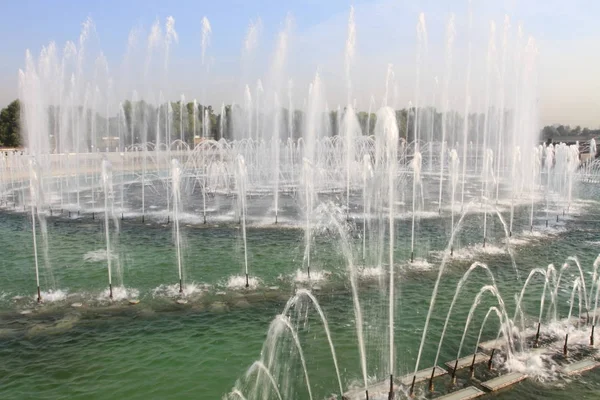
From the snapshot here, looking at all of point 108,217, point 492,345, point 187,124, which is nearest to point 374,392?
point 492,345

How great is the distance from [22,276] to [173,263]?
4172 mm

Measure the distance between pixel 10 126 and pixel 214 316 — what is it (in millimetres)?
65720

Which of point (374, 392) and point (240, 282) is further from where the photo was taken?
point (240, 282)

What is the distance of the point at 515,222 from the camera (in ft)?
75.7

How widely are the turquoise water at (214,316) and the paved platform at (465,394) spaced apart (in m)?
0.35

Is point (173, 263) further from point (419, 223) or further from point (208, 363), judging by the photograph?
point (419, 223)

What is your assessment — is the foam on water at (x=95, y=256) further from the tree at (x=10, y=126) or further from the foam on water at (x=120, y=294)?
the tree at (x=10, y=126)

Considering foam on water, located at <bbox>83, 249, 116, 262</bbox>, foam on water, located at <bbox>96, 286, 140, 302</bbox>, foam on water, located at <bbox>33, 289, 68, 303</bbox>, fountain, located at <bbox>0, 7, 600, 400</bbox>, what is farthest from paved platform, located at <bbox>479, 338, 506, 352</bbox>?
foam on water, located at <bbox>83, 249, 116, 262</bbox>

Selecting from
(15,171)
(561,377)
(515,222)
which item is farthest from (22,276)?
(15,171)

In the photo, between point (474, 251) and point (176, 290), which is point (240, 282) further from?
point (474, 251)

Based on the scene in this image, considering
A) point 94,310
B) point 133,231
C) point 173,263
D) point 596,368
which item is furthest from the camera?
point 133,231

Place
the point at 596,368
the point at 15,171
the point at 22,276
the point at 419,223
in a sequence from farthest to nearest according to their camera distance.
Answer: the point at 15,171 → the point at 419,223 → the point at 22,276 → the point at 596,368

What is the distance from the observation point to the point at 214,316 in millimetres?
11031

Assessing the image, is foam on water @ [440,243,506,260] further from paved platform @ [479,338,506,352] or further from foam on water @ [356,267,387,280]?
paved platform @ [479,338,506,352]
